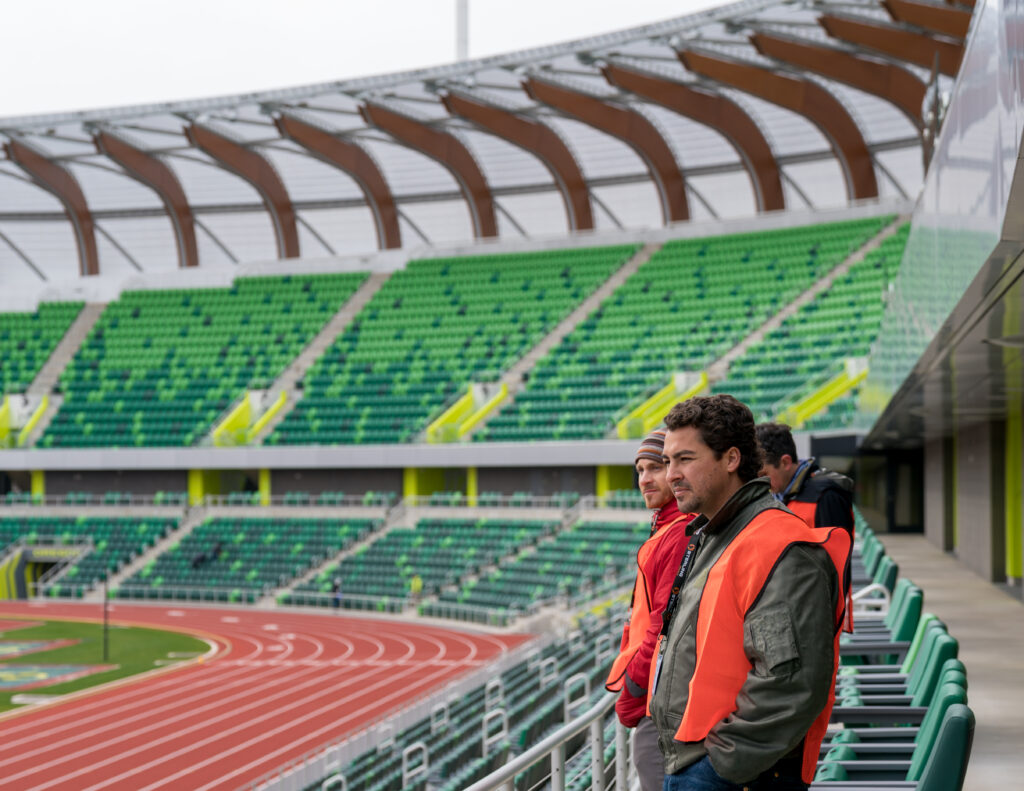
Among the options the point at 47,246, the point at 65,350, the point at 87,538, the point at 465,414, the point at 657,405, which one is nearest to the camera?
the point at 657,405

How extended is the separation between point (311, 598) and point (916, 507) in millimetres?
14956

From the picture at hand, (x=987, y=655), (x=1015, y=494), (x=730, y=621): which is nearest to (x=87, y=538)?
(x=1015, y=494)

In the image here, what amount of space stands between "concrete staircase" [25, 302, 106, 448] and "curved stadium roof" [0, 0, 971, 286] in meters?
2.60

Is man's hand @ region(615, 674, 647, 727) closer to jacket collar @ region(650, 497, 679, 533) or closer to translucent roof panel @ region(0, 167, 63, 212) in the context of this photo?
jacket collar @ region(650, 497, 679, 533)

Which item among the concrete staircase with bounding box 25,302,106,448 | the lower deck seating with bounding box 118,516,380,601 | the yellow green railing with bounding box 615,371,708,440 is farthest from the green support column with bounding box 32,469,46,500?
the yellow green railing with bounding box 615,371,708,440

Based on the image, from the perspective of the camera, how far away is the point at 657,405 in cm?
3316

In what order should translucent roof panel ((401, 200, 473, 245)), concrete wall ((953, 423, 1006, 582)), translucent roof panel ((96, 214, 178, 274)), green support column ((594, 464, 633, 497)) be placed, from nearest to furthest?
concrete wall ((953, 423, 1006, 582)), green support column ((594, 464, 633, 497)), translucent roof panel ((401, 200, 473, 245)), translucent roof panel ((96, 214, 178, 274))

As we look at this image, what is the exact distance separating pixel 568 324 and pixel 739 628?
37.1 metres

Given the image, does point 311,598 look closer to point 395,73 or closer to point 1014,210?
point 395,73

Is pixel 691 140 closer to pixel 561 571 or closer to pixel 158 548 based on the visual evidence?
pixel 561 571

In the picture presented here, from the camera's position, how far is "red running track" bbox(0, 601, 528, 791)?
608 inches

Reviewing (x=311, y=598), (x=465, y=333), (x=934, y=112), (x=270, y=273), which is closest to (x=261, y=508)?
(x=311, y=598)

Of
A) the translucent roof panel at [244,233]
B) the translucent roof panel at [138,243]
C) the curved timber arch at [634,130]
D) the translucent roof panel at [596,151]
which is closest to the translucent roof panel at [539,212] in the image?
the translucent roof panel at [596,151]

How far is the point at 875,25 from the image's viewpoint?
2795cm
